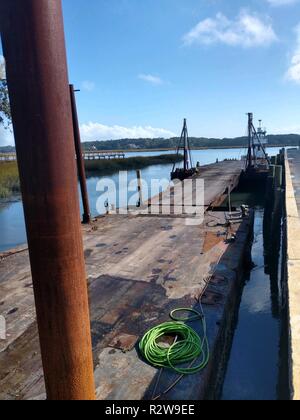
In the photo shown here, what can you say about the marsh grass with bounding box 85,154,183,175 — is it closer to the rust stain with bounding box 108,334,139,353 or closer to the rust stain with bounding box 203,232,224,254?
the rust stain with bounding box 203,232,224,254

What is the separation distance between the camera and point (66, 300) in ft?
6.05

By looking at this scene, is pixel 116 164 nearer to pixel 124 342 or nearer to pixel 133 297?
pixel 133 297

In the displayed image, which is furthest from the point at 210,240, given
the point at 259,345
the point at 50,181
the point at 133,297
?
the point at 50,181

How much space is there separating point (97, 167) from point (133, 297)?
172ft

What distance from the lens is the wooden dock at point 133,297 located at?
3959 mm

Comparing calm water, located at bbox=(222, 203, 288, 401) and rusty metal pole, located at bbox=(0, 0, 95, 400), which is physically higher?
rusty metal pole, located at bbox=(0, 0, 95, 400)

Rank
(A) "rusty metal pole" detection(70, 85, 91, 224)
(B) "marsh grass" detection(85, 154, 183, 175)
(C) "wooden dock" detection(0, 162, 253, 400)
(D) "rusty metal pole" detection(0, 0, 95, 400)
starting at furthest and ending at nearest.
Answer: (B) "marsh grass" detection(85, 154, 183, 175) < (A) "rusty metal pole" detection(70, 85, 91, 224) < (C) "wooden dock" detection(0, 162, 253, 400) < (D) "rusty metal pole" detection(0, 0, 95, 400)

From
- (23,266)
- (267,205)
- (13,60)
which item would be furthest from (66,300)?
(267,205)

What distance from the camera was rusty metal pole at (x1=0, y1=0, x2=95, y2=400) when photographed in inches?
Answer: 61.9

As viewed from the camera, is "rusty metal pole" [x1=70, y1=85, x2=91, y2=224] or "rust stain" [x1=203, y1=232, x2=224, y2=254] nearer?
"rust stain" [x1=203, y1=232, x2=224, y2=254]

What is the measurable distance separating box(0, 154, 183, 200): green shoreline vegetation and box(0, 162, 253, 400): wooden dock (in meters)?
18.4

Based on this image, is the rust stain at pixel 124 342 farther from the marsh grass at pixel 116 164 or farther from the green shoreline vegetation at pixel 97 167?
the marsh grass at pixel 116 164

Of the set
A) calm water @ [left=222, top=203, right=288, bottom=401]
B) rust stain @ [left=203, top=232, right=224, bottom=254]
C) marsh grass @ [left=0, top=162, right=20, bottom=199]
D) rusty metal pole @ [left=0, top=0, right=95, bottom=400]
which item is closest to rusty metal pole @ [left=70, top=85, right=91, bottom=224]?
rust stain @ [left=203, top=232, right=224, bottom=254]

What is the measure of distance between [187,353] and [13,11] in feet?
14.0
